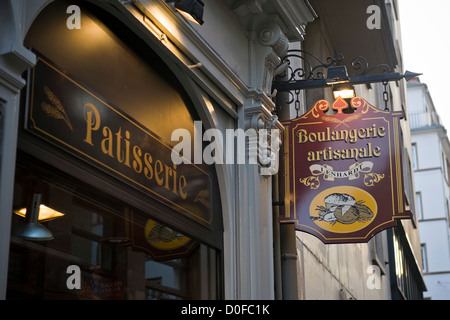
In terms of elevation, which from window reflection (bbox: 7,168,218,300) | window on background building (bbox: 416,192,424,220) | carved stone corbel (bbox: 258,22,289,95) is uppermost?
window on background building (bbox: 416,192,424,220)

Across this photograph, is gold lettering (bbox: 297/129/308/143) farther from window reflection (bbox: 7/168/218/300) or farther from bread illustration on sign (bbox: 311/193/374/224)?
window reflection (bbox: 7/168/218/300)

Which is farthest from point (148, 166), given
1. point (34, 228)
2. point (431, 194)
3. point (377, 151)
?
point (431, 194)

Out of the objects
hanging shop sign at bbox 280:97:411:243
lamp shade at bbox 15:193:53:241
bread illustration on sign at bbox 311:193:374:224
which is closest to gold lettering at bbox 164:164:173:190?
lamp shade at bbox 15:193:53:241

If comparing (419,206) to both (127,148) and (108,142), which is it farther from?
(108,142)

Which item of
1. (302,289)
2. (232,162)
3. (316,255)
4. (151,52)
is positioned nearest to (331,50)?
(316,255)

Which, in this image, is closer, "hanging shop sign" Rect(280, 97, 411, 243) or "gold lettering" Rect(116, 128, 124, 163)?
"gold lettering" Rect(116, 128, 124, 163)

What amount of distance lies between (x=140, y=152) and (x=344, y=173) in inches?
114

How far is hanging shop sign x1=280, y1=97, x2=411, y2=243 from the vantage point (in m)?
8.41

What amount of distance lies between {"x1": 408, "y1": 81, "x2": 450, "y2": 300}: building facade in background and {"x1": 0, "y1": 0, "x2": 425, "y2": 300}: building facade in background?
36.1m

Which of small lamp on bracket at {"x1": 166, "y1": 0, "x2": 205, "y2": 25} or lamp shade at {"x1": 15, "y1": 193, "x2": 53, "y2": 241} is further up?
small lamp on bracket at {"x1": 166, "y1": 0, "x2": 205, "y2": 25}

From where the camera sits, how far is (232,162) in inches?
320
